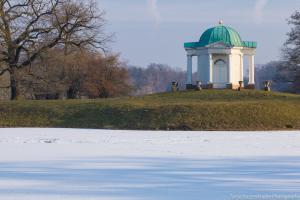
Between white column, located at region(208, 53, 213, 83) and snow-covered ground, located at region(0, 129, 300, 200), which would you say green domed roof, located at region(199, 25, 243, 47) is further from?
snow-covered ground, located at region(0, 129, 300, 200)

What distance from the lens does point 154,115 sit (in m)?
32.3

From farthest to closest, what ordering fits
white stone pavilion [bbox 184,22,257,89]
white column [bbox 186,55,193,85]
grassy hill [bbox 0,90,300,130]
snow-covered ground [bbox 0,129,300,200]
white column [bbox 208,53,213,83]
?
white column [bbox 186,55,193,85]
white column [bbox 208,53,213,83]
white stone pavilion [bbox 184,22,257,89]
grassy hill [bbox 0,90,300,130]
snow-covered ground [bbox 0,129,300,200]

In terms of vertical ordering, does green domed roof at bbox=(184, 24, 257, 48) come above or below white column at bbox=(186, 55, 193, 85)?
above

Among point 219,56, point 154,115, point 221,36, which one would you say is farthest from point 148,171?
point 219,56

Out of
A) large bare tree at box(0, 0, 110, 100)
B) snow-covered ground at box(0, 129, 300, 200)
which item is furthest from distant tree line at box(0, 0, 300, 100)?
snow-covered ground at box(0, 129, 300, 200)

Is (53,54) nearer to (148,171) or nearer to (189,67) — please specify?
(189,67)

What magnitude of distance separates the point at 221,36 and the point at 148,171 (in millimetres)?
32524

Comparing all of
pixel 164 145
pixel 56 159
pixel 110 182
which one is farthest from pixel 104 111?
pixel 110 182

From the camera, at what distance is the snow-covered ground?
966 cm

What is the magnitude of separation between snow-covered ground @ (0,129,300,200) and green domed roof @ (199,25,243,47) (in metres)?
25.0

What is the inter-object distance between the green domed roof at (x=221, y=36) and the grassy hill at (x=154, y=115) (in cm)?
815

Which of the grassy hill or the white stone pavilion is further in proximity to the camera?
the white stone pavilion

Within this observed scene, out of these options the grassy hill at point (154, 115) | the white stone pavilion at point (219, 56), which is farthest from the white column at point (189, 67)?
the grassy hill at point (154, 115)

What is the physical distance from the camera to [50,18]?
46.2m
